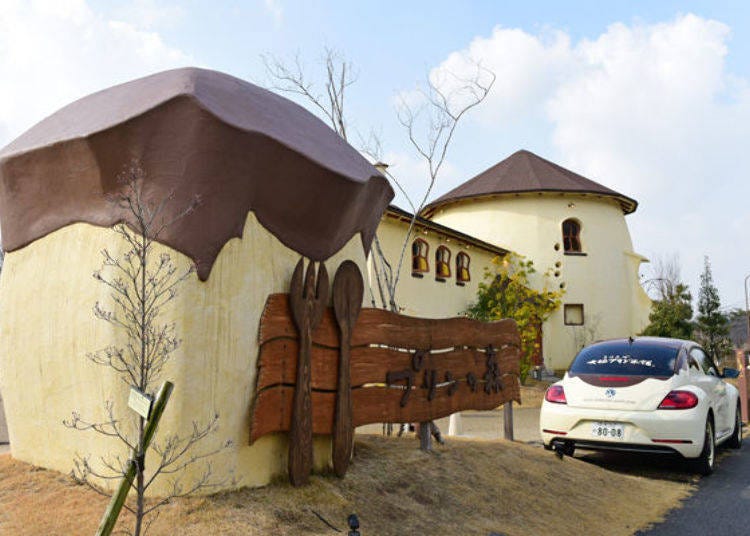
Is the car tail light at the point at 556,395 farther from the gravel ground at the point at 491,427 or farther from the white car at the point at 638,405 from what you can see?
the gravel ground at the point at 491,427

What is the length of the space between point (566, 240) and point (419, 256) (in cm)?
1070

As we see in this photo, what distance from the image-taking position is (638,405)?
8.02 m

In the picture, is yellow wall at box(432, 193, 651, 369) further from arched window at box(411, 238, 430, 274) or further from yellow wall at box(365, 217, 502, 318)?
arched window at box(411, 238, 430, 274)

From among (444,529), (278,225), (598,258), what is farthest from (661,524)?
(598,258)

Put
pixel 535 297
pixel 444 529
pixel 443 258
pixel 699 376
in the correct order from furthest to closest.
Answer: pixel 535 297
pixel 443 258
pixel 699 376
pixel 444 529

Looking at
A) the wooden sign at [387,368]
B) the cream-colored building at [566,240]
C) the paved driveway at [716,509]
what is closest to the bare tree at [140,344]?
the wooden sign at [387,368]

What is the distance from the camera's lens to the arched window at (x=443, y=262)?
21766 mm

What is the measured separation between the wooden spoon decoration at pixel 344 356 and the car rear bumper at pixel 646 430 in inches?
138

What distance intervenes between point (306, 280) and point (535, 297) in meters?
20.5

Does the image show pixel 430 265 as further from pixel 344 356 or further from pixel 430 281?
pixel 344 356

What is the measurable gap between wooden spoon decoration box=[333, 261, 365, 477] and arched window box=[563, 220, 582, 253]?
24088mm

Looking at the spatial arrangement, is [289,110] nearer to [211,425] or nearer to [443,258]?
[211,425]

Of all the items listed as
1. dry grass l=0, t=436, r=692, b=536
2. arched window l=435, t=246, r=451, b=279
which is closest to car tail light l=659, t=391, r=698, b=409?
dry grass l=0, t=436, r=692, b=536

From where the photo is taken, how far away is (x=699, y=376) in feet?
29.2
